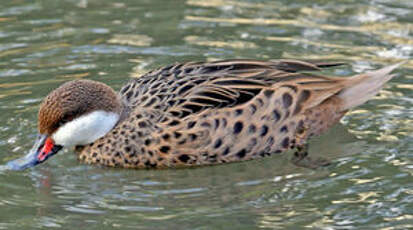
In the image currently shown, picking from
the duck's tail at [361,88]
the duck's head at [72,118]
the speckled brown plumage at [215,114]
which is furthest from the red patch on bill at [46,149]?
the duck's tail at [361,88]

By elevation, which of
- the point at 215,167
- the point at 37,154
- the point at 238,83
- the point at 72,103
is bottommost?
the point at 215,167

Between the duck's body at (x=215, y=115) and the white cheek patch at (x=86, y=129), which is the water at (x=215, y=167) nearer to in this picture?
the duck's body at (x=215, y=115)

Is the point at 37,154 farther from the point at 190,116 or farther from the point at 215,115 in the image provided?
the point at 215,115

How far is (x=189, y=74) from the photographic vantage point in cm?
969

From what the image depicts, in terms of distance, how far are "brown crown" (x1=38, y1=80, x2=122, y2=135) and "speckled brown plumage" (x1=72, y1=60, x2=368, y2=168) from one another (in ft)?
1.01

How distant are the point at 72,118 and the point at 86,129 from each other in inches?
10.2

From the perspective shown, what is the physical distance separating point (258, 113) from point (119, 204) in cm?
189

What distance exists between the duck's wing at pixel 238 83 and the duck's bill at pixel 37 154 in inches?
49.0

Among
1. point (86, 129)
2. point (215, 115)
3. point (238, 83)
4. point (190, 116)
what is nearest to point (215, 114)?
point (215, 115)

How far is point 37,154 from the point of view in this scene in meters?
9.13

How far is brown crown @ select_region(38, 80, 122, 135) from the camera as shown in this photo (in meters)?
9.05

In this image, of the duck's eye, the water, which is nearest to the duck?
the duck's eye

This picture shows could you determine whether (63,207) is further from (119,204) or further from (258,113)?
(258,113)

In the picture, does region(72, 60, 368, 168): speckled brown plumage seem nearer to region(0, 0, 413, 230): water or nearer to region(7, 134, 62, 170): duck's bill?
region(0, 0, 413, 230): water
